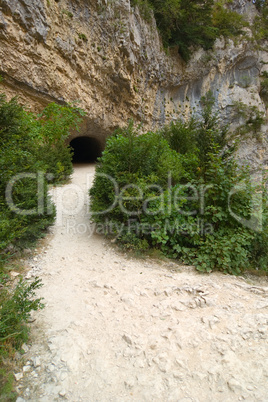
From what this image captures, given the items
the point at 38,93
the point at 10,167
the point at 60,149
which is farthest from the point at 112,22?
the point at 10,167

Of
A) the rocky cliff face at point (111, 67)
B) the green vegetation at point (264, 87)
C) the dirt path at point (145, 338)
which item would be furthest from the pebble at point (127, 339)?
the green vegetation at point (264, 87)

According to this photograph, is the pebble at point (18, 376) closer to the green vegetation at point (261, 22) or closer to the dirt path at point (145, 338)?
the dirt path at point (145, 338)

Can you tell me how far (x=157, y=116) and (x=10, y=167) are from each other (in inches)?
526

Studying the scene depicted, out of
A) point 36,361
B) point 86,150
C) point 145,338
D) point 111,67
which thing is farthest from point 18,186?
point 86,150

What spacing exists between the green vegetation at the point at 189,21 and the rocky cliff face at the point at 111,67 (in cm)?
76

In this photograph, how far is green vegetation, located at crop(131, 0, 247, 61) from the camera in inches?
518

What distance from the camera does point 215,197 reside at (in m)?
4.29

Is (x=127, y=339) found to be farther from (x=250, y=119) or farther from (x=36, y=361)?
(x=250, y=119)

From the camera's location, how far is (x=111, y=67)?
10523mm

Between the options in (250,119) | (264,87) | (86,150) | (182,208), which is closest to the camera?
(182,208)

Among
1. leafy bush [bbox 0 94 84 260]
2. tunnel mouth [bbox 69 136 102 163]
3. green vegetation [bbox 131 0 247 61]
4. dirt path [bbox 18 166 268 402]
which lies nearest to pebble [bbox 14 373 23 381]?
dirt path [bbox 18 166 268 402]

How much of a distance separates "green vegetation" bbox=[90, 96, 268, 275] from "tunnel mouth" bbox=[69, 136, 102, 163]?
34.6 ft

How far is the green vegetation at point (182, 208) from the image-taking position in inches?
164

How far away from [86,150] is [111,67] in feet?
Result: 24.0
